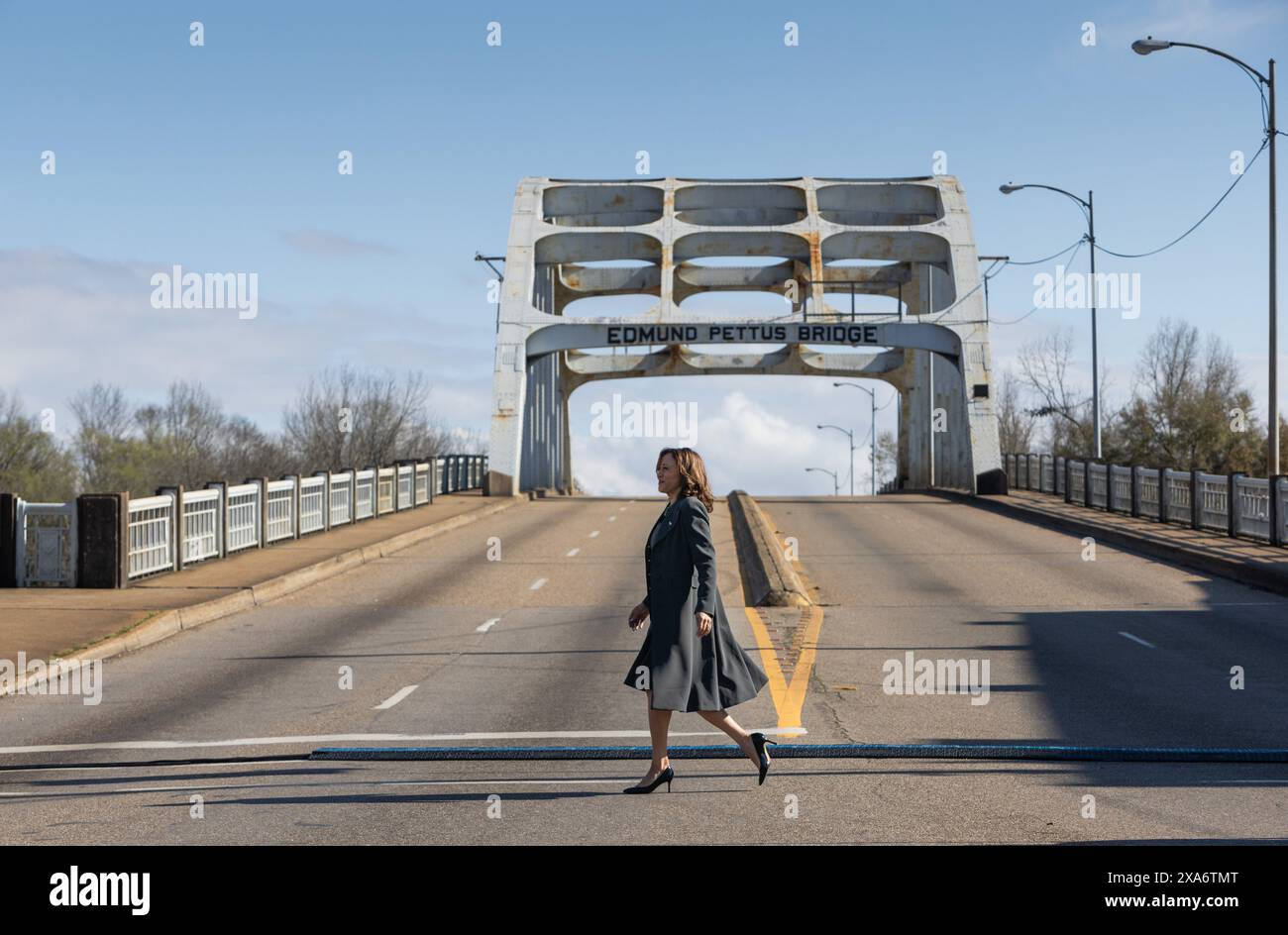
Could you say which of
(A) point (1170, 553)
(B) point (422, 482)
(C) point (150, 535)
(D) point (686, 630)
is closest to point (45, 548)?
(C) point (150, 535)

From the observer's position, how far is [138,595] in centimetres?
1886

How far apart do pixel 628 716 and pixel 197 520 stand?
13391 mm

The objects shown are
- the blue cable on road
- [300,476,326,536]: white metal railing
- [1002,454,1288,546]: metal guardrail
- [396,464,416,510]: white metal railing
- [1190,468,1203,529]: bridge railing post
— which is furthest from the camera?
[396,464,416,510]: white metal railing

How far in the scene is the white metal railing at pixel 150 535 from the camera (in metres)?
20.3

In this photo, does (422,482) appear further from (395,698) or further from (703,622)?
(703,622)

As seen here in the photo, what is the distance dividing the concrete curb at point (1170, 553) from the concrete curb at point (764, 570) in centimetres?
610

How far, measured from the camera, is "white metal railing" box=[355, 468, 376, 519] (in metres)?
33.2

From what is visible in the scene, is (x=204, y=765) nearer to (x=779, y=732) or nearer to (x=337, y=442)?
(x=779, y=732)

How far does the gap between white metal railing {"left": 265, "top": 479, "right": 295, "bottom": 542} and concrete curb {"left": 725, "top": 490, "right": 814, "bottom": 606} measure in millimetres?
8190

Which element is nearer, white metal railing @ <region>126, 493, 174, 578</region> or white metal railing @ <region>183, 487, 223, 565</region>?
white metal railing @ <region>126, 493, 174, 578</region>

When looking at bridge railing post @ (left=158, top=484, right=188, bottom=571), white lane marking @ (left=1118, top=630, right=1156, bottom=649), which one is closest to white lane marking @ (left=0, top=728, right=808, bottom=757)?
white lane marking @ (left=1118, top=630, right=1156, bottom=649)

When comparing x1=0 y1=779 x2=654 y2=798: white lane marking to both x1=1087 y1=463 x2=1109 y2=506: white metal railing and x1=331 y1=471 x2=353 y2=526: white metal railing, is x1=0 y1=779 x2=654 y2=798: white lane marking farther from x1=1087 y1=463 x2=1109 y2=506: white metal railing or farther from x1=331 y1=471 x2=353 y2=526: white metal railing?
x1=1087 y1=463 x2=1109 y2=506: white metal railing

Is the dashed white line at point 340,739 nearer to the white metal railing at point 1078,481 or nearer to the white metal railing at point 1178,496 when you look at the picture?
the white metal railing at point 1178,496

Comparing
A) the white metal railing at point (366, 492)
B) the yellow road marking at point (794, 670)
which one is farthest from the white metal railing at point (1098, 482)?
the yellow road marking at point (794, 670)
